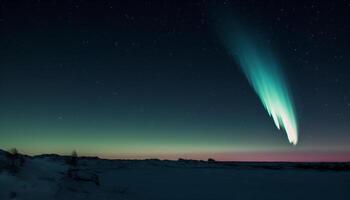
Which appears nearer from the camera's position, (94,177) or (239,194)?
(94,177)

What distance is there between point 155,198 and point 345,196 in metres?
10.5

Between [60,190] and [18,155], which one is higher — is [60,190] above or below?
below

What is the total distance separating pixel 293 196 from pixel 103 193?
10105mm

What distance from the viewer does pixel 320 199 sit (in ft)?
63.2

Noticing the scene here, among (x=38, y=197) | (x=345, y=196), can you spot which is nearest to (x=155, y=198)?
(x=38, y=197)

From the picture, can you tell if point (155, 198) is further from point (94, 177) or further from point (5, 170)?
point (5, 170)

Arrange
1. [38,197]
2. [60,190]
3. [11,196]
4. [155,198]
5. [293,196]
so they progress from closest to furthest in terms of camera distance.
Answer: [11,196]
[38,197]
[60,190]
[155,198]
[293,196]

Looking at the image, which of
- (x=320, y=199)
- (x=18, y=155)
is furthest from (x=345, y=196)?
(x=18, y=155)

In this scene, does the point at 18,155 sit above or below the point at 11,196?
above

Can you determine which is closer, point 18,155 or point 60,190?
point 60,190

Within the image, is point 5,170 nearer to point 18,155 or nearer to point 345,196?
point 18,155

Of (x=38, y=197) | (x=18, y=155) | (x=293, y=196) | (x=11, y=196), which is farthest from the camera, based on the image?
(x=293, y=196)

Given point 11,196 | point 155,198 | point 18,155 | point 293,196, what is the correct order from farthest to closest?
point 293,196 < point 155,198 < point 18,155 < point 11,196

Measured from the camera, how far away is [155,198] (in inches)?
720
